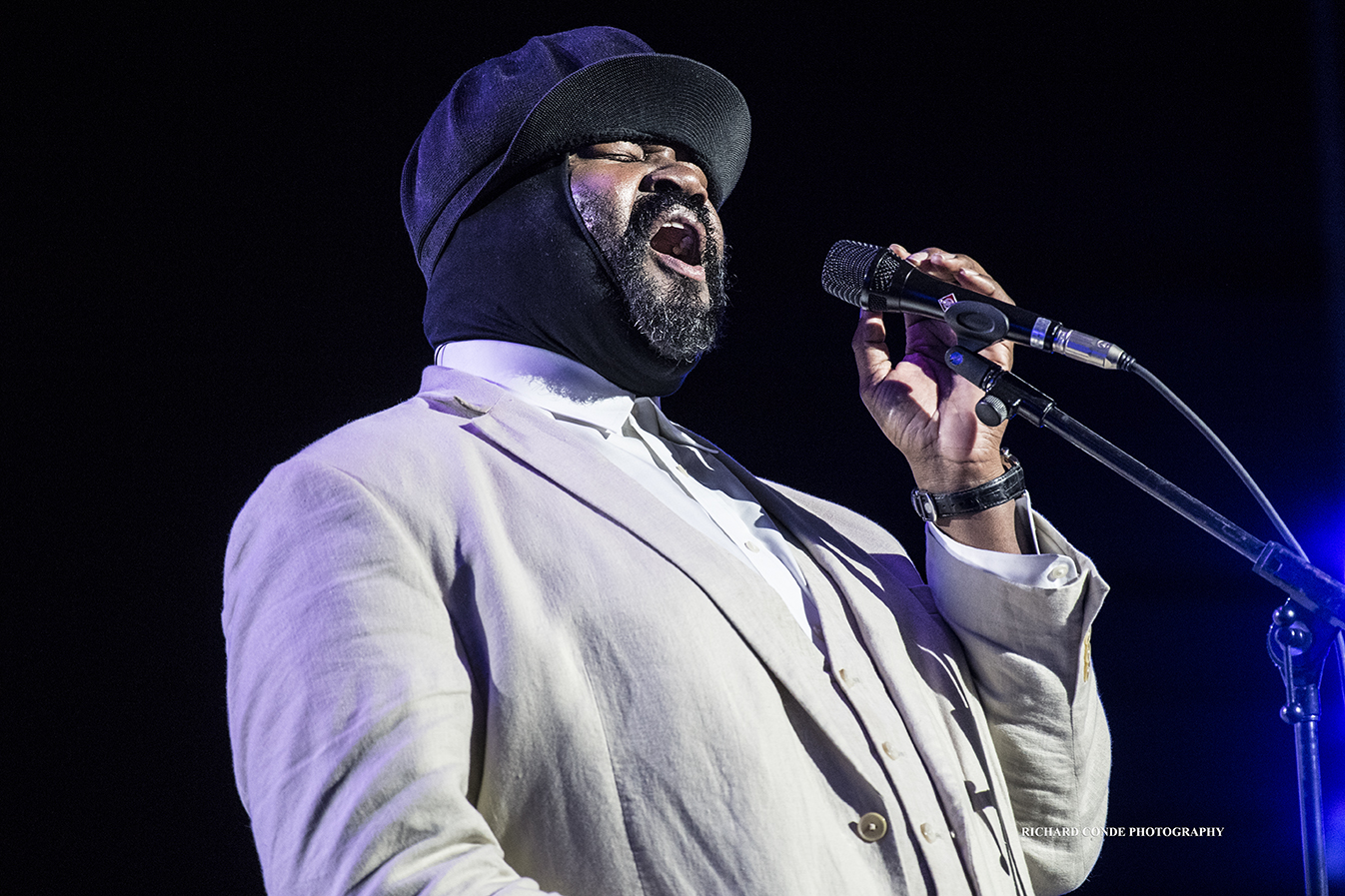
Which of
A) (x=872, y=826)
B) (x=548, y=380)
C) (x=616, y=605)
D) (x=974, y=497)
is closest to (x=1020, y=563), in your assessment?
(x=974, y=497)

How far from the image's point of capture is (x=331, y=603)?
1289mm

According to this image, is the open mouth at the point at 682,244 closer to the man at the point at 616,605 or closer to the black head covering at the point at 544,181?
the man at the point at 616,605

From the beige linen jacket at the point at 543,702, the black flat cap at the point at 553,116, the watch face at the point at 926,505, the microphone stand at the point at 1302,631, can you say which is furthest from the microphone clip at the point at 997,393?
the black flat cap at the point at 553,116

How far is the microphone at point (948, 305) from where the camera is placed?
1.53 m

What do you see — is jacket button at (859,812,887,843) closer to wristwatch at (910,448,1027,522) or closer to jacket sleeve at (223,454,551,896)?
jacket sleeve at (223,454,551,896)

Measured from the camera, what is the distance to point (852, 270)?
178 centimetres

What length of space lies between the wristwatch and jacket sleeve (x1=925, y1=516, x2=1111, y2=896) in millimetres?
53

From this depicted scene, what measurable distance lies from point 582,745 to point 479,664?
0.51 ft

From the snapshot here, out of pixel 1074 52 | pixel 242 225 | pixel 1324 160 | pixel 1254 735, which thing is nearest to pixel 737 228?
pixel 1074 52

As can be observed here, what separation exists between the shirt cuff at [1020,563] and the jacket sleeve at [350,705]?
0.81 metres

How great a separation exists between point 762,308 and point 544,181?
1.24 m

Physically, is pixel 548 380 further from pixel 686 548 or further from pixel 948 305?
pixel 948 305

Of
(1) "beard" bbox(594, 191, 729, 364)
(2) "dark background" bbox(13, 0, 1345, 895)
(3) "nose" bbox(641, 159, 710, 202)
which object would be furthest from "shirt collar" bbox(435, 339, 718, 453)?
(2) "dark background" bbox(13, 0, 1345, 895)

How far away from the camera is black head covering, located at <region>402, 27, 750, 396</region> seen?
1.82 m
